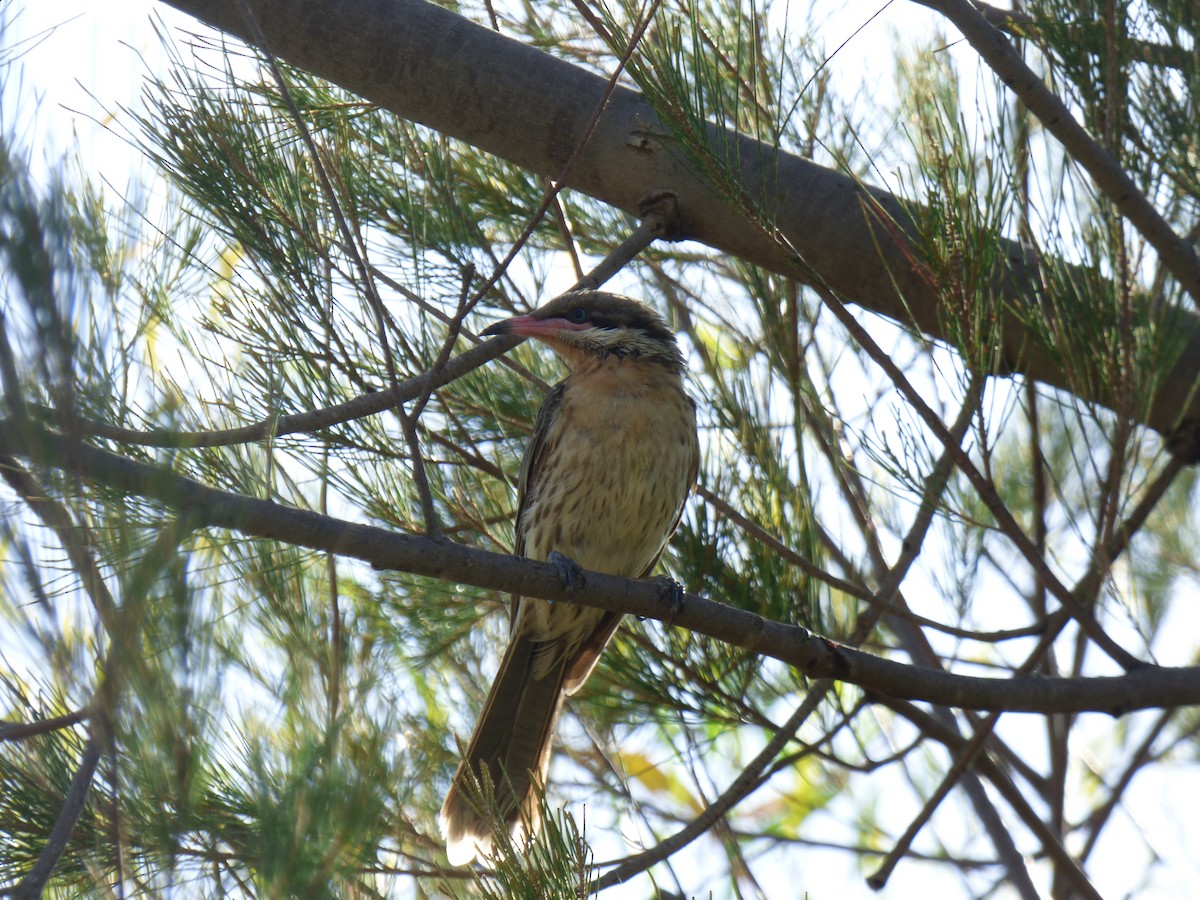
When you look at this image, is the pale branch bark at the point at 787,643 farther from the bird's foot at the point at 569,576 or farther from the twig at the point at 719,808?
the twig at the point at 719,808

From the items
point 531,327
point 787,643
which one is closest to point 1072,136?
point 787,643

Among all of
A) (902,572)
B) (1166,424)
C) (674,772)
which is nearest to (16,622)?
(902,572)

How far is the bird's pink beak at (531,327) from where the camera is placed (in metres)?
4.03

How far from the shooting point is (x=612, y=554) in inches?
173

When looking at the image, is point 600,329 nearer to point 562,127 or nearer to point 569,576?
point 562,127

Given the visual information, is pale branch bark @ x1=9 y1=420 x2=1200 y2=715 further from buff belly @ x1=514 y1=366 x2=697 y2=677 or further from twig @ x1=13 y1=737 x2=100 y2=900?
buff belly @ x1=514 y1=366 x2=697 y2=677

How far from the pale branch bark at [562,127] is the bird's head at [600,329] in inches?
19.7

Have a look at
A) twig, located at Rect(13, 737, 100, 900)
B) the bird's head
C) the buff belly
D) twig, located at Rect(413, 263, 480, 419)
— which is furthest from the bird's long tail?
twig, located at Rect(13, 737, 100, 900)

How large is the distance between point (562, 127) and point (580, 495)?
123cm

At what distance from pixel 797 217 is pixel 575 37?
141 cm

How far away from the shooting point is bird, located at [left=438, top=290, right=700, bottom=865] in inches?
167

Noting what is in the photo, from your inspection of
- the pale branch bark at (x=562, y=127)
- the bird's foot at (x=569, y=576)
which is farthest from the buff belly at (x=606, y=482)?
the bird's foot at (x=569, y=576)

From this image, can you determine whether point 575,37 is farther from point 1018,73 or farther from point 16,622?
point 16,622

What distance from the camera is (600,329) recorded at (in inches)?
178
